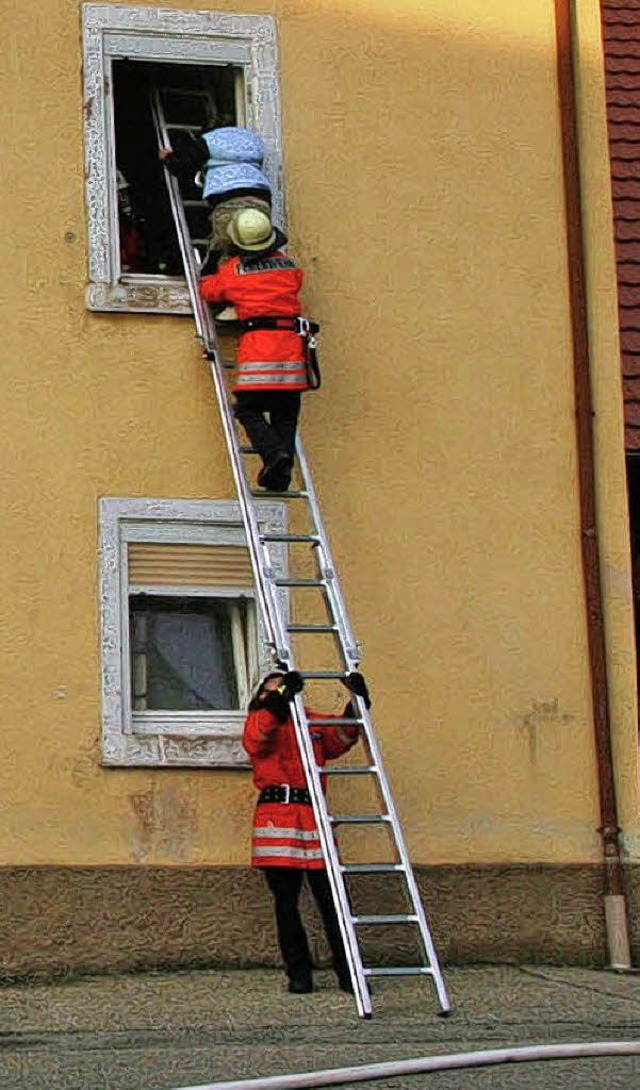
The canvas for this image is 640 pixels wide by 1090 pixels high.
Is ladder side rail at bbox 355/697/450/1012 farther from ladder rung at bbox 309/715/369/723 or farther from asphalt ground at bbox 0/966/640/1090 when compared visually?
asphalt ground at bbox 0/966/640/1090

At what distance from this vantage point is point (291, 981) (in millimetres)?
10797

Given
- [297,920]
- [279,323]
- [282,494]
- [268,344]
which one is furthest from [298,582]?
[297,920]

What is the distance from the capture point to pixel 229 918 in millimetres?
11555

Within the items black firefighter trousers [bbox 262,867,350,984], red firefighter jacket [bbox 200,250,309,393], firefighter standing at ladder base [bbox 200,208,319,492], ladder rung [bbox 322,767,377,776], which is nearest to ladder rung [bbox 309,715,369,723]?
ladder rung [bbox 322,767,377,776]

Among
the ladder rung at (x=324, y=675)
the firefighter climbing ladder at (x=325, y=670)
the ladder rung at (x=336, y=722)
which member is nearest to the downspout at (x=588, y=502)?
the firefighter climbing ladder at (x=325, y=670)

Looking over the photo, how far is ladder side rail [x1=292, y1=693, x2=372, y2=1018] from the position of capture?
1009cm

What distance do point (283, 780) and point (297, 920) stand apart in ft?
2.14

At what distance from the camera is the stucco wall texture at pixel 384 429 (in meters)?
11.7

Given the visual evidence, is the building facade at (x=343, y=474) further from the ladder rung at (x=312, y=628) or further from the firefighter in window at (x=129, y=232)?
the ladder rung at (x=312, y=628)

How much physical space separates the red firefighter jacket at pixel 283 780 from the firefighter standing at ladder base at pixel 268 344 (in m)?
1.40

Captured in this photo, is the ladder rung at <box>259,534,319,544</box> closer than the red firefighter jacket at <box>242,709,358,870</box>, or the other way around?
the red firefighter jacket at <box>242,709,358,870</box>

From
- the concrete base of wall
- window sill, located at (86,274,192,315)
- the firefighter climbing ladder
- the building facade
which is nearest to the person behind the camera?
the firefighter climbing ladder

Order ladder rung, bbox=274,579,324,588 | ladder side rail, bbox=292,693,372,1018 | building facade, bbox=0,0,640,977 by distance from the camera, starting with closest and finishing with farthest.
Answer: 1. ladder side rail, bbox=292,693,372,1018
2. ladder rung, bbox=274,579,324,588
3. building facade, bbox=0,0,640,977

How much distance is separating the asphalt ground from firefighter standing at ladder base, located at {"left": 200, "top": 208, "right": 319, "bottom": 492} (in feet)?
8.58
